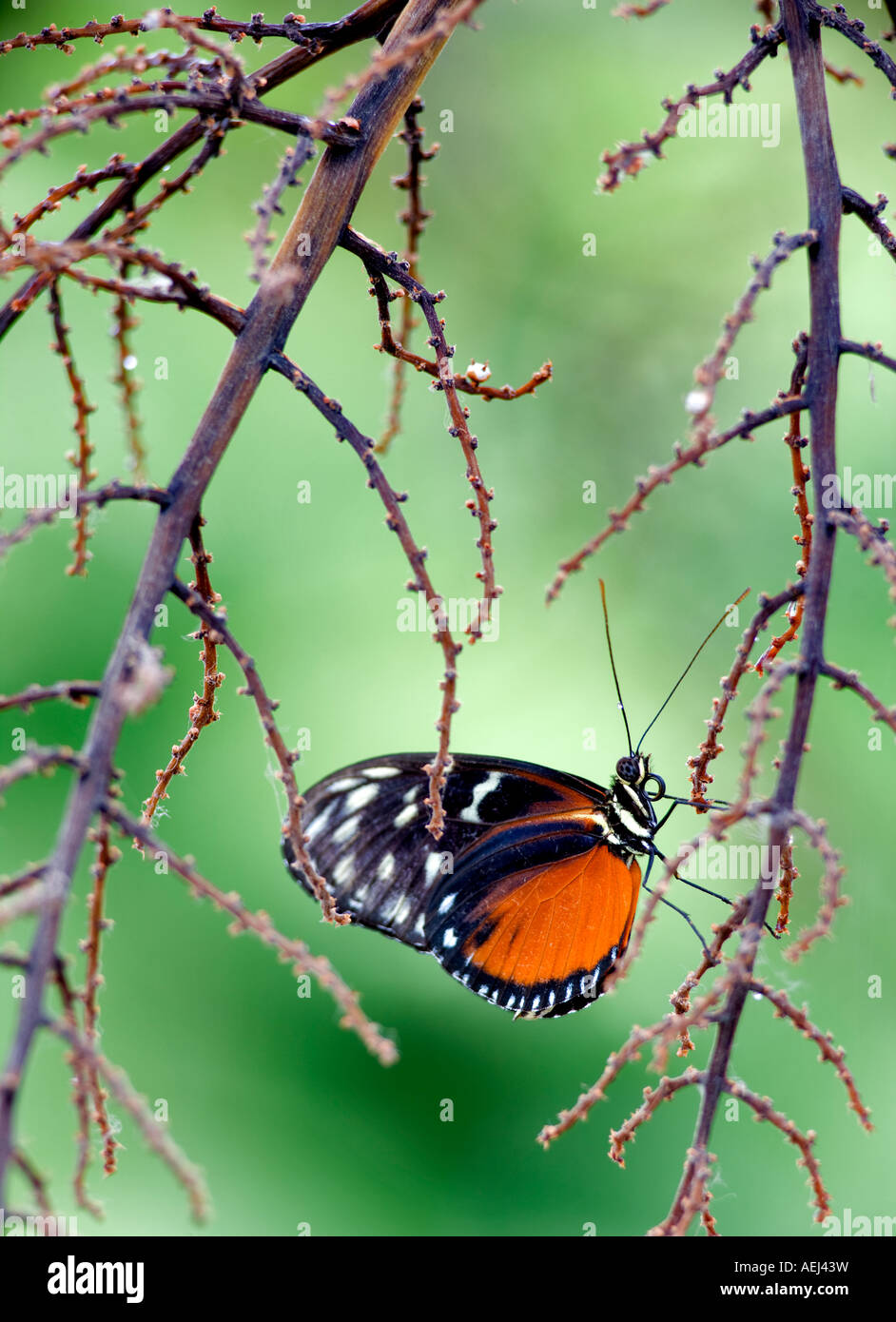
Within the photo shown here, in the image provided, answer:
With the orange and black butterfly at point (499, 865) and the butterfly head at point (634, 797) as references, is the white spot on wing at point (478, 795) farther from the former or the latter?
the butterfly head at point (634, 797)

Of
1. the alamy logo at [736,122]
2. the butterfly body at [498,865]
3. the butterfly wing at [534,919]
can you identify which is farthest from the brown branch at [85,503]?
the alamy logo at [736,122]

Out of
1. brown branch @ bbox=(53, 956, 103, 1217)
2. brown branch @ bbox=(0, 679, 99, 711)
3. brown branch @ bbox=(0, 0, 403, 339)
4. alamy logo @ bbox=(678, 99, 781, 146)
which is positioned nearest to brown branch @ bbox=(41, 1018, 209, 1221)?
brown branch @ bbox=(53, 956, 103, 1217)

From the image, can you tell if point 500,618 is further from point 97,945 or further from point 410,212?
point 97,945

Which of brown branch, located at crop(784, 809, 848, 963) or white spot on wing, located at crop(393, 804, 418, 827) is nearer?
brown branch, located at crop(784, 809, 848, 963)

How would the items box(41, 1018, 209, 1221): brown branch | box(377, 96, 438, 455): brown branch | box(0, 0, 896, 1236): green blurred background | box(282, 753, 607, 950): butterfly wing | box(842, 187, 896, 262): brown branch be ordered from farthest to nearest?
box(0, 0, 896, 1236): green blurred background
box(282, 753, 607, 950): butterfly wing
box(377, 96, 438, 455): brown branch
box(842, 187, 896, 262): brown branch
box(41, 1018, 209, 1221): brown branch

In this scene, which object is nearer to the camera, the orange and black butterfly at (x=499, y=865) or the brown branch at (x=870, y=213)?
the brown branch at (x=870, y=213)

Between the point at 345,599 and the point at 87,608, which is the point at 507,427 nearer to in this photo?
the point at 345,599

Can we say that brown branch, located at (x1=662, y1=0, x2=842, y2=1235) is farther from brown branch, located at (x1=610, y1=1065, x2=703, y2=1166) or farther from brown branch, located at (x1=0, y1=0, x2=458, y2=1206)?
brown branch, located at (x1=0, y1=0, x2=458, y2=1206)

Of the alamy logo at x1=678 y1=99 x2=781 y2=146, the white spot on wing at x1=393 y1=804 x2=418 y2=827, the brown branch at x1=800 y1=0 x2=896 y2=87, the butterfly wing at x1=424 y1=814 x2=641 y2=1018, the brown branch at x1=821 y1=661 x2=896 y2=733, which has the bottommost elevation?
the butterfly wing at x1=424 y1=814 x2=641 y2=1018

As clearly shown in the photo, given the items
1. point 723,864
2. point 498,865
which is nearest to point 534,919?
point 498,865
